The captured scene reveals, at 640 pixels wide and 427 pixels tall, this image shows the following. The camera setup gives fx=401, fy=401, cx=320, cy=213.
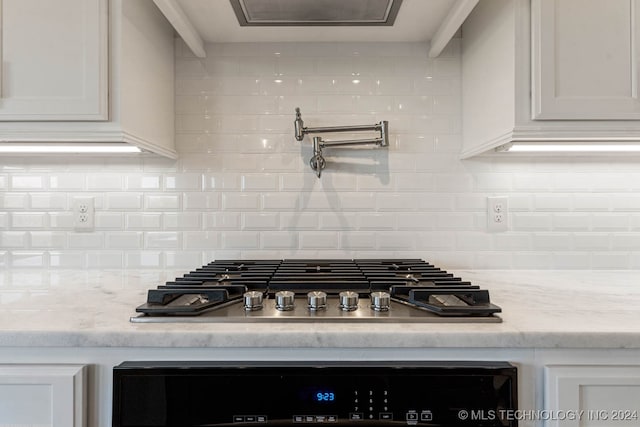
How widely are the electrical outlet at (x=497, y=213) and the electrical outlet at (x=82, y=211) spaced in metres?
1.41

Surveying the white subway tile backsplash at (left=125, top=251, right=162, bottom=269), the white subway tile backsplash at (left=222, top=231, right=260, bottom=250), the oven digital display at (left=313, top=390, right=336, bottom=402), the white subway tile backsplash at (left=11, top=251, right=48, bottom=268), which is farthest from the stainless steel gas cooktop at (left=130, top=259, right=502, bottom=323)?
the white subway tile backsplash at (left=11, top=251, right=48, bottom=268)

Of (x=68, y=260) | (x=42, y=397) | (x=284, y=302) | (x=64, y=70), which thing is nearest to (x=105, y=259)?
(x=68, y=260)

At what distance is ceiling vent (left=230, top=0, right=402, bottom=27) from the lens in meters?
1.12

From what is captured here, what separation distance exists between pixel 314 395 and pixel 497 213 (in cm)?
102

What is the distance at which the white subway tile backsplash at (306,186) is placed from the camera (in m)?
1.41

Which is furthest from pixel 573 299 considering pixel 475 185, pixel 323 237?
pixel 323 237

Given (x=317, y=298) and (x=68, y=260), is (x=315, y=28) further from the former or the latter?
(x=68, y=260)

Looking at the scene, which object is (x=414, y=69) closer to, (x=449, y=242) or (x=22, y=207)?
(x=449, y=242)

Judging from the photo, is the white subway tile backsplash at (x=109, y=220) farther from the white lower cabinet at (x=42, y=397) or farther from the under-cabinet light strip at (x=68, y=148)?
the white lower cabinet at (x=42, y=397)

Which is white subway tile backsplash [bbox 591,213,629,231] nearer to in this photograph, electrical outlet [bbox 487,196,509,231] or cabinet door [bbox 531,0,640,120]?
electrical outlet [bbox 487,196,509,231]

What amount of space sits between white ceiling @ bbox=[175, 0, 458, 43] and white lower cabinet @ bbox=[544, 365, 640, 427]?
3.29ft

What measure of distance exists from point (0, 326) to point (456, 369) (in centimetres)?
84

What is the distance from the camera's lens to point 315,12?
118cm

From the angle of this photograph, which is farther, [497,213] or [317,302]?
[497,213]
